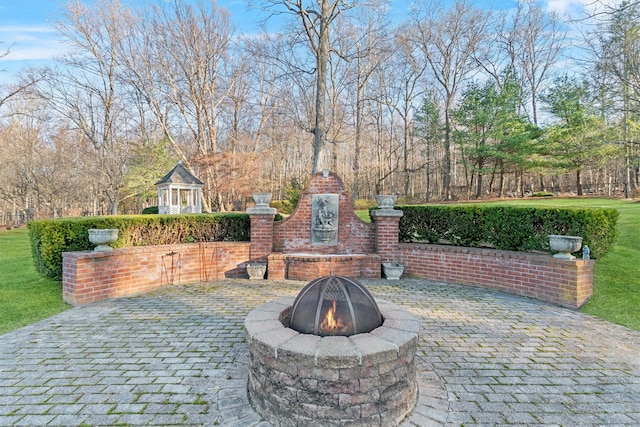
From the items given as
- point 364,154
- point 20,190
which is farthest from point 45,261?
point 364,154

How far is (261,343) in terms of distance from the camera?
7.30ft

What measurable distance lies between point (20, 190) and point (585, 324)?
80.9ft

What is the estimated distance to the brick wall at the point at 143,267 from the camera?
487cm

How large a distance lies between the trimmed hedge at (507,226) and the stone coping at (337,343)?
4.28m

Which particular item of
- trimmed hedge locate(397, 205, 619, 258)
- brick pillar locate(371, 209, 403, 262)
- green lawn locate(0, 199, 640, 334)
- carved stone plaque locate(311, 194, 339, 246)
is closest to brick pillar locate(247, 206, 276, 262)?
carved stone plaque locate(311, 194, 339, 246)

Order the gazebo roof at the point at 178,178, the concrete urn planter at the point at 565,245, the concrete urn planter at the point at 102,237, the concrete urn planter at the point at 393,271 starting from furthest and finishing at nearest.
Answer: the gazebo roof at the point at 178,178
the concrete urn planter at the point at 393,271
the concrete urn planter at the point at 102,237
the concrete urn planter at the point at 565,245

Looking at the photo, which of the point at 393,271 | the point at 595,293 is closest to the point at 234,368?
the point at 393,271

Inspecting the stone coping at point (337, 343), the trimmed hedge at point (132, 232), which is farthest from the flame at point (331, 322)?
the trimmed hedge at point (132, 232)

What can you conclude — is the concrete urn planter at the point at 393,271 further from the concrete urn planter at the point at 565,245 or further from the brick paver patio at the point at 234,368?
the concrete urn planter at the point at 565,245

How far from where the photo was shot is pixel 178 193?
46.9ft

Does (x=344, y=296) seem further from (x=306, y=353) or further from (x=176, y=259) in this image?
(x=176, y=259)

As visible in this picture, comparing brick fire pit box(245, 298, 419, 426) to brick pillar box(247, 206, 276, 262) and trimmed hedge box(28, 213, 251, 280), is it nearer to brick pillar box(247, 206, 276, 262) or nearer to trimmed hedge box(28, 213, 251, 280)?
brick pillar box(247, 206, 276, 262)

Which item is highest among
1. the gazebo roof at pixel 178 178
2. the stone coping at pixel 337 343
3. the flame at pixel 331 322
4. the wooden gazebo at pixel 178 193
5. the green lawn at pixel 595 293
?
the gazebo roof at pixel 178 178

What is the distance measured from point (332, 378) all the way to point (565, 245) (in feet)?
15.4
